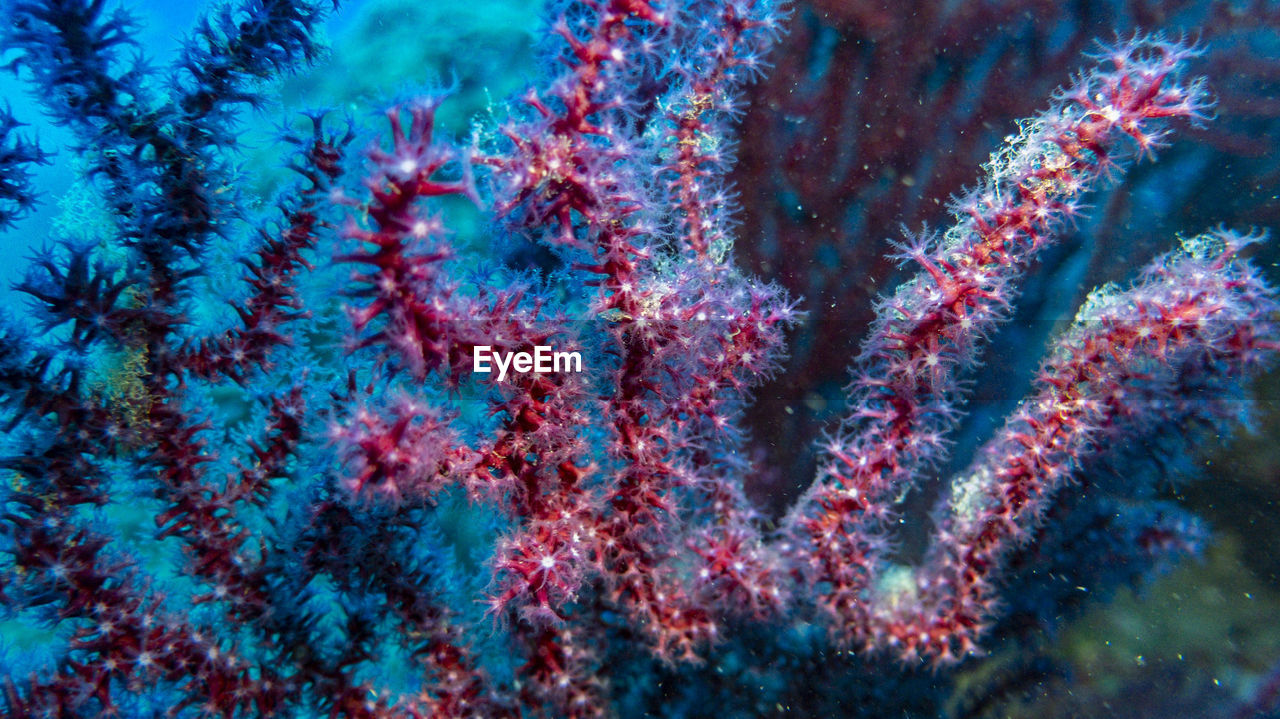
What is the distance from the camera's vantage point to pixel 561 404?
2.73 meters

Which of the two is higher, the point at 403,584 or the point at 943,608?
the point at 403,584

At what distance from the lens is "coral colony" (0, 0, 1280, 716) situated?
103 inches

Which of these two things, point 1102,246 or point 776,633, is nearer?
point 1102,246

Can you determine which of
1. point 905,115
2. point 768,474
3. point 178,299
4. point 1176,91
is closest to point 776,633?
point 768,474

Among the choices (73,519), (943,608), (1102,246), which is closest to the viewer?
(73,519)

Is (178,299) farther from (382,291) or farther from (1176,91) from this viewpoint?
(1176,91)

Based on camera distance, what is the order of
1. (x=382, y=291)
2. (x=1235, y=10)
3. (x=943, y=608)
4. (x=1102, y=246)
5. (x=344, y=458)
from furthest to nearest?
1. (x=943, y=608)
2. (x=1102, y=246)
3. (x=1235, y=10)
4. (x=344, y=458)
5. (x=382, y=291)

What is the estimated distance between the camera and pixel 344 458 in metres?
2.14

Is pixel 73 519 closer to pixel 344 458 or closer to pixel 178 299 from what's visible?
pixel 178 299

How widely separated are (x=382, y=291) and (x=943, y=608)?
345cm

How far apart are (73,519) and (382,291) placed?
8.16ft

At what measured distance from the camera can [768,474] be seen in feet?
12.4

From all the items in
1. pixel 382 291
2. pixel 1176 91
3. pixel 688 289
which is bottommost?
pixel 382 291

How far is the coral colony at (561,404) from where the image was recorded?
2.62 m
